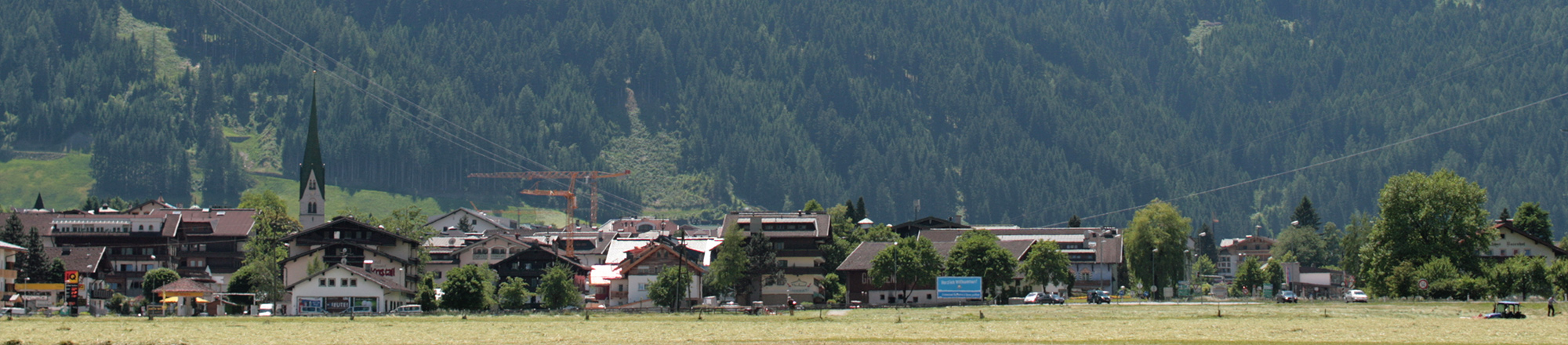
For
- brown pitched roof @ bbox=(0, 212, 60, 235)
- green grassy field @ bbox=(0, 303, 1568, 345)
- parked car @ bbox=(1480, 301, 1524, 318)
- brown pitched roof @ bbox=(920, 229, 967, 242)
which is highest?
brown pitched roof @ bbox=(0, 212, 60, 235)

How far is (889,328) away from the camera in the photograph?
268 feet

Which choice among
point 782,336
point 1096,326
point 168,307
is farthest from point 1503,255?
point 168,307

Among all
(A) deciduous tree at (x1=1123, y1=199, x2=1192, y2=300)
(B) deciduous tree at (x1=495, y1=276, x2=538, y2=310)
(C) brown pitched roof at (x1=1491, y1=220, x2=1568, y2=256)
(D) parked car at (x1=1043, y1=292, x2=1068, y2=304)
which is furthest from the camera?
(C) brown pitched roof at (x1=1491, y1=220, x2=1568, y2=256)

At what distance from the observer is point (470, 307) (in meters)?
118

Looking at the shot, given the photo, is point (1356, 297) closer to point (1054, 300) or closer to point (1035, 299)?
point (1054, 300)

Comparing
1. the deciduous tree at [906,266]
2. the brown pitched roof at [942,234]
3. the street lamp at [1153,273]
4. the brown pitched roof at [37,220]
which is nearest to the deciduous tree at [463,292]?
the deciduous tree at [906,266]

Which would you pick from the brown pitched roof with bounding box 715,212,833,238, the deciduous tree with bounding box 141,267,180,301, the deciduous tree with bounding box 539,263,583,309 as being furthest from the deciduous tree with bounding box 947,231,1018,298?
the deciduous tree with bounding box 141,267,180,301

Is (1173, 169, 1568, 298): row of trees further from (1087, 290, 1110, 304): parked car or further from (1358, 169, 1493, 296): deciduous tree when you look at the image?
(1087, 290, 1110, 304): parked car

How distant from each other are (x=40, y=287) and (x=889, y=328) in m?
92.5

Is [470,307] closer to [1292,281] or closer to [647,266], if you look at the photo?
[647,266]

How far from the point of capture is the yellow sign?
14212 centimetres

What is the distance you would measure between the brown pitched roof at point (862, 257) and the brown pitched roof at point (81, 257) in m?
72.9

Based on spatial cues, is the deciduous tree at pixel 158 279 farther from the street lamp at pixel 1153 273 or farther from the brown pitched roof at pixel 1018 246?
the street lamp at pixel 1153 273

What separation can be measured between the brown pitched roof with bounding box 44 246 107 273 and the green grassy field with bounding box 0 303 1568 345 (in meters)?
68.0
